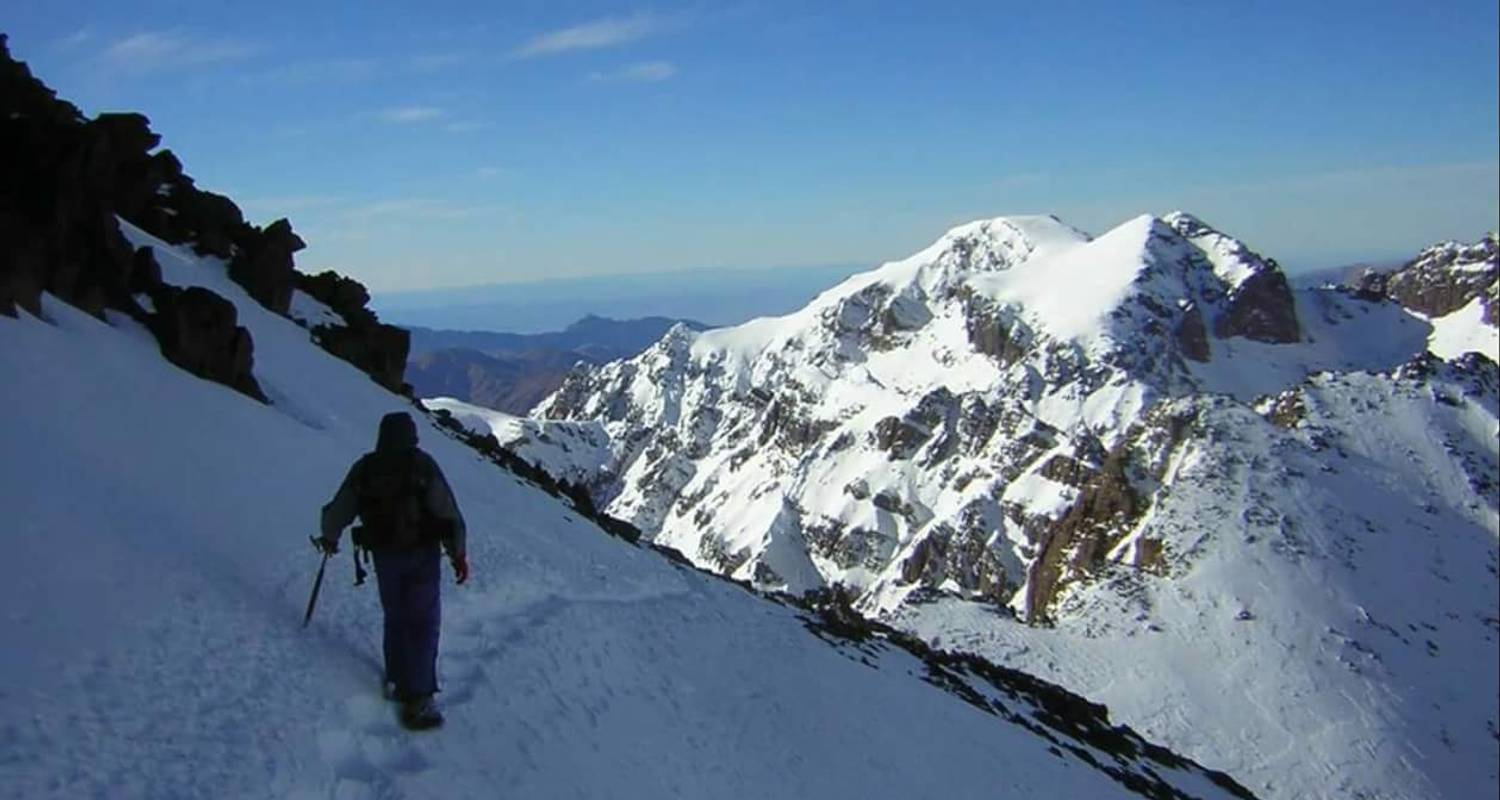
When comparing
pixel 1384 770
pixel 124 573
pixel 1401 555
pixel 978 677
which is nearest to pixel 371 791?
pixel 124 573

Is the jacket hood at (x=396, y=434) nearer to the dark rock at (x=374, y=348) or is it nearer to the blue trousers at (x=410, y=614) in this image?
the blue trousers at (x=410, y=614)

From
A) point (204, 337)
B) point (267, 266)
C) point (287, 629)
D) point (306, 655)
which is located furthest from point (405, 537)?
point (267, 266)

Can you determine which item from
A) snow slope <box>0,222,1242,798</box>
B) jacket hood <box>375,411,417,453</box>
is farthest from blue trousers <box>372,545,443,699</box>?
jacket hood <box>375,411,417,453</box>

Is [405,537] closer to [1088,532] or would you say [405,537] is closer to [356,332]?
[356,332]

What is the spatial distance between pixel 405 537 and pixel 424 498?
0.44 meters

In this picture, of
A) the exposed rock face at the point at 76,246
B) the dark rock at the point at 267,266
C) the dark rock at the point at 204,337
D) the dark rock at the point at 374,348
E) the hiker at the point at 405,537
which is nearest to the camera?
the hiker at the point at 405,537

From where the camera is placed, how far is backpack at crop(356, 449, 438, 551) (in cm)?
1109

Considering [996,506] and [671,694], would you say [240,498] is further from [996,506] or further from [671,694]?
[996,506]

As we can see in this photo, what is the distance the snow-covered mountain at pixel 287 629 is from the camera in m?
10.0

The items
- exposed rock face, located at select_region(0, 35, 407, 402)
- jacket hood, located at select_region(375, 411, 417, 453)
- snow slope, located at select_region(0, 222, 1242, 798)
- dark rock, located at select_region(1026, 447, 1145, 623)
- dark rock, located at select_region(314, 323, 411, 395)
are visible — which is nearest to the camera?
snow slope, located at select_region(0, 222, 1242, 798)

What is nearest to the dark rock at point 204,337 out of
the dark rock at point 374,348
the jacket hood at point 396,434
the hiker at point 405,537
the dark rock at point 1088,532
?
the dark rock at point 374,348

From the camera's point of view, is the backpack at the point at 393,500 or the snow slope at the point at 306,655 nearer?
the snow slope at the point at 306,655

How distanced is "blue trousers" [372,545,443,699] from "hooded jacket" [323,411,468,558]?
32 cm

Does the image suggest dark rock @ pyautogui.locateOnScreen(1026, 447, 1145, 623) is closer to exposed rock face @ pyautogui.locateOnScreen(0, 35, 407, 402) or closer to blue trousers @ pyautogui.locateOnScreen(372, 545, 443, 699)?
exposed rock face @ pyautogui.locateOnScreen(0, 35, 407, 402)
